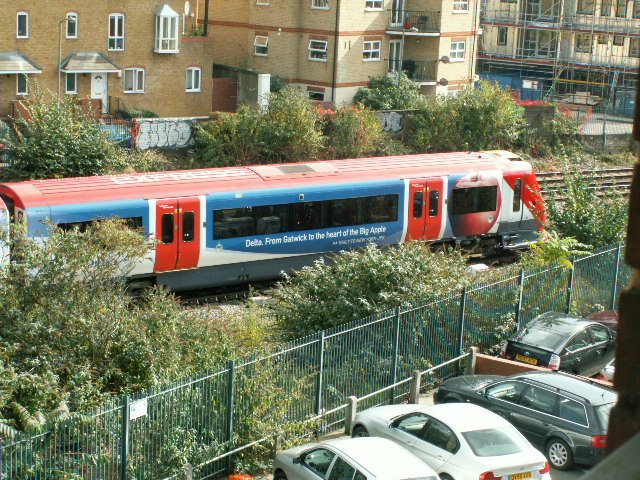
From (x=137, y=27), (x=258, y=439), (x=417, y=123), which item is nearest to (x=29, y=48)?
(x=137, y=27)

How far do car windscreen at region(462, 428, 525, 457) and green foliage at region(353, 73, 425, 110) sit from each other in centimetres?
3428

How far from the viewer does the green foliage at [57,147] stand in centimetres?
3134

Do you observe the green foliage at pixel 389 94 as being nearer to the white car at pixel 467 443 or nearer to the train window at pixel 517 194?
the train window at pixel 517 194

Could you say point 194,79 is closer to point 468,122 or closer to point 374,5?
point 374,5

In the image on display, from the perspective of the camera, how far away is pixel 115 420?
40.0 feet

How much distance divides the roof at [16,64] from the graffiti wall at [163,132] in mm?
5306

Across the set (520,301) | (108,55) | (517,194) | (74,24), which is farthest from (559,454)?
(108,55)

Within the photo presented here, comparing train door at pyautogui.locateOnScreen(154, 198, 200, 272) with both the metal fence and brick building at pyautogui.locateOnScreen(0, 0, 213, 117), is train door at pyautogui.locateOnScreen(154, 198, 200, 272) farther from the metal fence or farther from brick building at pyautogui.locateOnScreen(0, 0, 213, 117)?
brick building at pyautogui.locateOnScreen(0, 0, 213, 117)

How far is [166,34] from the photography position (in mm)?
45219

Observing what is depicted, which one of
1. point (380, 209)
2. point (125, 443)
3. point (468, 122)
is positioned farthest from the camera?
point (468, 122)

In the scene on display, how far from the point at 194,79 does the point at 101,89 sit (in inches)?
187

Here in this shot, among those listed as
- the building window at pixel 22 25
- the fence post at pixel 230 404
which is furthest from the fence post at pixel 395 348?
the building window at pixel 22 25

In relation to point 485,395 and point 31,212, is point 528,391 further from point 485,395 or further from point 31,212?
point 31,212

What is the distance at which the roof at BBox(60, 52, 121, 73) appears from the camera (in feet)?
137
